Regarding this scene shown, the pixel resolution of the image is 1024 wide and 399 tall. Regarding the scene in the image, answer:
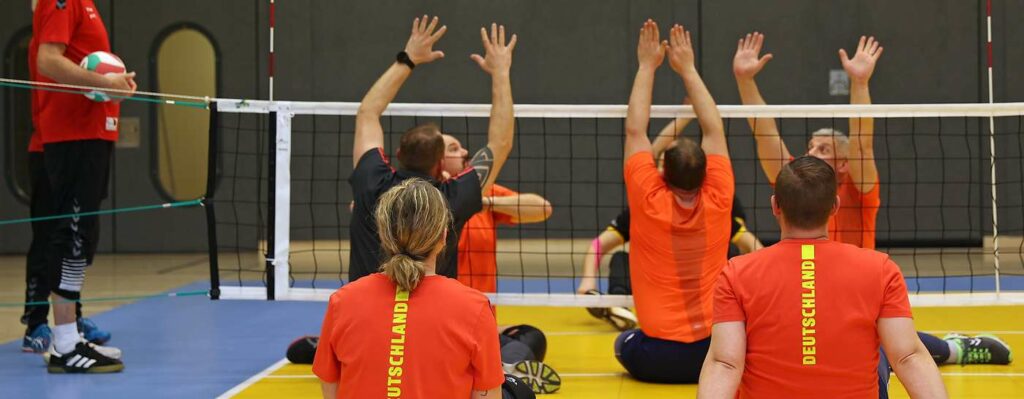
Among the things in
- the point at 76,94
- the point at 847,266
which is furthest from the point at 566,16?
the point at 847,266

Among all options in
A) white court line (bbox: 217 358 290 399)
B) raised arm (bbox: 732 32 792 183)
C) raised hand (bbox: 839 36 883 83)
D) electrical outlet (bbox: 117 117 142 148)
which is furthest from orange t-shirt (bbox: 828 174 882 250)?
electrical outlet (bbox: 117 117 142 148)

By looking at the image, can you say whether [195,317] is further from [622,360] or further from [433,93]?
[433,93]

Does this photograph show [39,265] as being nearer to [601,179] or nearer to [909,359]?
[909,359]

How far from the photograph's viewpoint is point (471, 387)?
8.58ft

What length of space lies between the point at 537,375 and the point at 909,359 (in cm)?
229

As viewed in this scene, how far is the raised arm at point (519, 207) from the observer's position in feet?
18.5

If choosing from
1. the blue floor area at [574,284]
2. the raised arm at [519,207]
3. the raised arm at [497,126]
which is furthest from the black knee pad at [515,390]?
the blue floor area at [574,284]

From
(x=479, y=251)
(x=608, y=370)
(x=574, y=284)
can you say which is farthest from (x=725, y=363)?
(x=574, y=284)

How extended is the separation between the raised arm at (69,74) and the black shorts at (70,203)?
32 centimetres

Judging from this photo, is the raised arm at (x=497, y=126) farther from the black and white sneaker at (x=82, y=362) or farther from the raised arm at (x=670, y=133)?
the black and white sneaker at (x=82, y=362)

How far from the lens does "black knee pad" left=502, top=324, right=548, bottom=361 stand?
16.9 ft

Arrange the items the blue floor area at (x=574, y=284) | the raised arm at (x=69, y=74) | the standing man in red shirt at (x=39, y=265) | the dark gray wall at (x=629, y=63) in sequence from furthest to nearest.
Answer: the dark gray wall at (x=629, y=63) → the blue floor area at (x=574, y=284) → the standing man in red shirt at (x=39, y=265) → the raised arm at (x=69, y=74)

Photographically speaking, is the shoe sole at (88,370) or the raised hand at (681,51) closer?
the raised hand at (681,51)

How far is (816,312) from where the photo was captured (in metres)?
2.70
